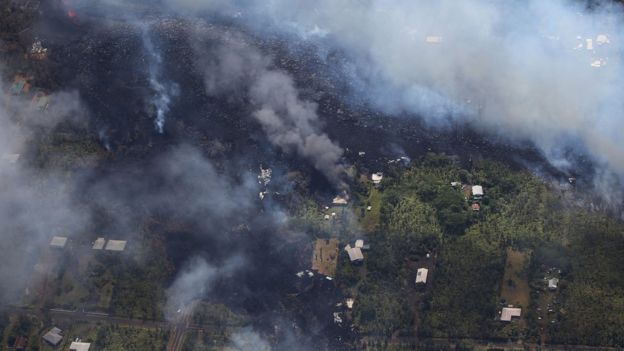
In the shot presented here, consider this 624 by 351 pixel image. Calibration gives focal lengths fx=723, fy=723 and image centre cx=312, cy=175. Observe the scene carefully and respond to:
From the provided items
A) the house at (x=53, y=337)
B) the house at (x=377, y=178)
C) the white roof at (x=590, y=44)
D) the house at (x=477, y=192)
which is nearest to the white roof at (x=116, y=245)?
the house at (x=53, y=337)

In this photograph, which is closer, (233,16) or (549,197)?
(549,197)

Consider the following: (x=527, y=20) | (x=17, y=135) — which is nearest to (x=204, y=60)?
(x=17, y=135)

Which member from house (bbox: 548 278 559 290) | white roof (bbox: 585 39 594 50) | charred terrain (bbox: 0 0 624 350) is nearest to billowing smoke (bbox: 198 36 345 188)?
charred terrain (bbox: 0 0 624 350)

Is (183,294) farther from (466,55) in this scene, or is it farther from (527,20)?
(527,20)

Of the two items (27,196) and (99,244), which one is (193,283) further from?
(27,196)

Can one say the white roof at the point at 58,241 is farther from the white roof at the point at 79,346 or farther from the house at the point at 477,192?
the house at the point at 477,192

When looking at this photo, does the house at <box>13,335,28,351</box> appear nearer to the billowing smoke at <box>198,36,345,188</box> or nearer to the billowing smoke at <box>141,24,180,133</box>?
the billowing smoke at <box>141,24,180,133</box>
